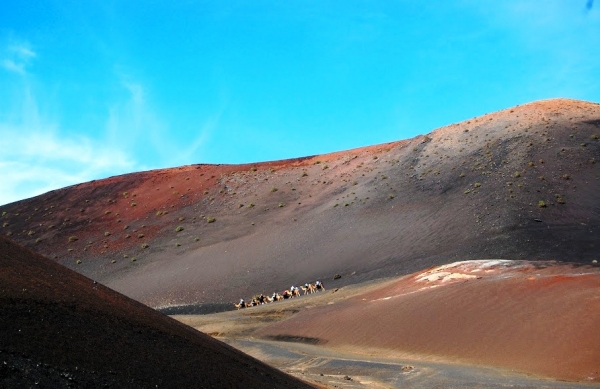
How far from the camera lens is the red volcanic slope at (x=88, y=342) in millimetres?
8164

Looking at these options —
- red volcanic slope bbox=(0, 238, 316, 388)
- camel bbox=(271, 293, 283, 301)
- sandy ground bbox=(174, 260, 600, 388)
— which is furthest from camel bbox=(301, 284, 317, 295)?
red volcanic slope bbox=(0, 238, 316, 388)

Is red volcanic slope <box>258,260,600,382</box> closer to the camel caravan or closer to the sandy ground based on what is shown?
the sandy ground

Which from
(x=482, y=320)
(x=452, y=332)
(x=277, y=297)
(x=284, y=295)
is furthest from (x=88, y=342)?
(x=277, y=297)

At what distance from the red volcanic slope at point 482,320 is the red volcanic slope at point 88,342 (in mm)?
9298

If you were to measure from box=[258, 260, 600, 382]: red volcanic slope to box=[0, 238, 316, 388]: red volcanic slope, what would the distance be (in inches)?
366

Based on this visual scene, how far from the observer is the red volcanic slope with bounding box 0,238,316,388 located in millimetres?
8164

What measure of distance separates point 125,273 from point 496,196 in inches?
1071

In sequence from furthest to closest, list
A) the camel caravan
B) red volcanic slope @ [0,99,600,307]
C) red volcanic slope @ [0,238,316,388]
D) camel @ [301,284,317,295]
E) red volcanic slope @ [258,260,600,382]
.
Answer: red volcanic slope @ [0,99,600,307] < camel @ [301,284,317,295] < the camel caravan < red volcanic slope @ [258,260,600,382] < red volcanic slope @ [0,238,316,388]

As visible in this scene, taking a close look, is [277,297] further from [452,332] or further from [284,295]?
[452,332]

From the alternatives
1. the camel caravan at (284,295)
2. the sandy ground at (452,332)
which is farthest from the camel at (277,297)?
the sandy ground at (452,332)

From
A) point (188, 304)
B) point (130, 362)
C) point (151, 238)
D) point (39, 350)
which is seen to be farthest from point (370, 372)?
point (151, 238)

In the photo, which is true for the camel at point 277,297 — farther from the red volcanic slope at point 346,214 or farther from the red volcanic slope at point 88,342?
the red volcanic slope at point 88,342

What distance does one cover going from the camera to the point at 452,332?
22.4 metres

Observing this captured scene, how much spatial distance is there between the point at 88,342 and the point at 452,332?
15.4 m
